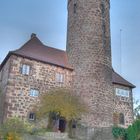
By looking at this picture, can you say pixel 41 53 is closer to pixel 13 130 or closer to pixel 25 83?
pixel 25 83

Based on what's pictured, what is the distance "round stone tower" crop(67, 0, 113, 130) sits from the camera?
27.4m

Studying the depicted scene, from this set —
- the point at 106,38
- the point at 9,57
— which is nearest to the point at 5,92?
the point at 9,57

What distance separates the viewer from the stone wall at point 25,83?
81.3 ft

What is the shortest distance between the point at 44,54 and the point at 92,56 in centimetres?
480

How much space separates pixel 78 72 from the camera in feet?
94.3

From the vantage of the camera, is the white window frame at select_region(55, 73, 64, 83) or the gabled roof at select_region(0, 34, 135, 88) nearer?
the gabled roof at select_region(0, 34, 135, 88)

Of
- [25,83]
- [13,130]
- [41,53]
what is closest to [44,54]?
[41,53]

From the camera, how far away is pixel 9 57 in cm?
2639

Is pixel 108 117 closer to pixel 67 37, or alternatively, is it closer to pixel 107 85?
pixel 107 85

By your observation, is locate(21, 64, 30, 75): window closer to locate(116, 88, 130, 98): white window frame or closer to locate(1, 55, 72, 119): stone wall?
locate(1, 55, 72, 119): stone wall

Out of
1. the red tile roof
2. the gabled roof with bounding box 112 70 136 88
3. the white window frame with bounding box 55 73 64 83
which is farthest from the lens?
the gabled roof with bounding box 112 70 136 88

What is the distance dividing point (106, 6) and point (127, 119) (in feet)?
40.7

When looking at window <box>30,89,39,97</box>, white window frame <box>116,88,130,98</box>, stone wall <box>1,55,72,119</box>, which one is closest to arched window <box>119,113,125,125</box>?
white window frame <box>116,88,130,98</box>

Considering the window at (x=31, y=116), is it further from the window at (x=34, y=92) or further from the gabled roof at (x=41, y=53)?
the gabled roof at (x=41, y=53)
